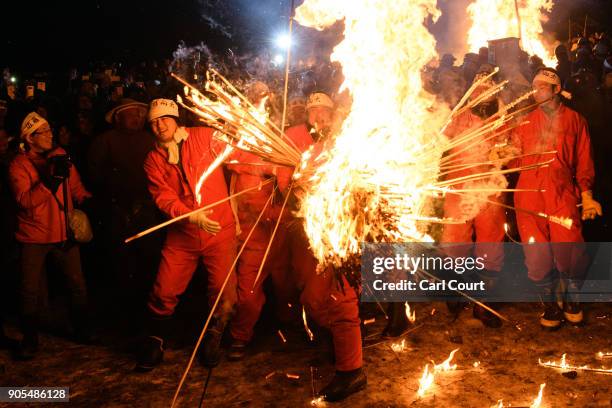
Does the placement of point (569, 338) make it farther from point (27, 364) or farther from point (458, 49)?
point (458, 49)

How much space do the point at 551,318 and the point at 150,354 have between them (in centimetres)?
419

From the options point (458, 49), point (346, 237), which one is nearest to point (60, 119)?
point (346, 237)

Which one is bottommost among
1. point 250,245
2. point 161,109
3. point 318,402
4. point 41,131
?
point 318,402

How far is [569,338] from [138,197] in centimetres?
510

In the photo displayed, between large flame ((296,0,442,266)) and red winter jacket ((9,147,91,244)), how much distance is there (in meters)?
3.06

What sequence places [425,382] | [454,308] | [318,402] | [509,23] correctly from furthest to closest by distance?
[509,23] → [454,308] → [425,382] → [318,402]

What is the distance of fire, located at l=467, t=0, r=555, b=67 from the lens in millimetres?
9477

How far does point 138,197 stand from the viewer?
19.8 feet

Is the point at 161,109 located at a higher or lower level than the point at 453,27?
lower

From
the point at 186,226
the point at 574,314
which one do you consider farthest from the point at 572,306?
the point at 186,226

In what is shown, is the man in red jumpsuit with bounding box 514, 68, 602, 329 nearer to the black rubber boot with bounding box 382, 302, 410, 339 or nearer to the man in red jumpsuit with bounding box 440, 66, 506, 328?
the man in red jumpsuit with bounding box 440, 66, 506, 328

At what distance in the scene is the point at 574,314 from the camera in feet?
17.5

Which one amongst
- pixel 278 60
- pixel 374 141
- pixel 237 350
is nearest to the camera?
pixel 374 141

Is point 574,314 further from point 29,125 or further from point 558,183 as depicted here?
point 29,125
